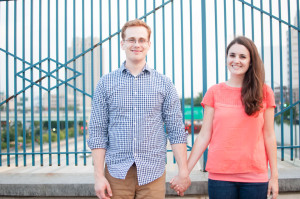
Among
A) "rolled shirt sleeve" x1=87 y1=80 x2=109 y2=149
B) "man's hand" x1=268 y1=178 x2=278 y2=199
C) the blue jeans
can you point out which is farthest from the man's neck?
"man's hand" x1=268 y1=178 x2=278 y2=199

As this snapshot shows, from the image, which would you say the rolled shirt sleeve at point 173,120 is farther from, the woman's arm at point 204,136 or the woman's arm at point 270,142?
the woman's arm at point 270,142

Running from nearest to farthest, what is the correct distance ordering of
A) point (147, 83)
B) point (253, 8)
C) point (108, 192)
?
1. point (108, 192)
2. point (147, 83)
3. point (253, 8)

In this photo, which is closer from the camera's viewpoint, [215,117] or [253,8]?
[215,117]

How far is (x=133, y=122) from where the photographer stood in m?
1.68

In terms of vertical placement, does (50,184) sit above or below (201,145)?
below

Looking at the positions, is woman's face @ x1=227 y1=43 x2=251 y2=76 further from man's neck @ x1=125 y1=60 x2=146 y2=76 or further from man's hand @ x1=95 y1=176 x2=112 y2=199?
man's hand @ x1=95 y1=176 x2=112 y2=199

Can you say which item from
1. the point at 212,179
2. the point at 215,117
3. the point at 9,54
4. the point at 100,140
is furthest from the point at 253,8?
the point at 9,54

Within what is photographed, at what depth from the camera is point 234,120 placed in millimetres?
1721

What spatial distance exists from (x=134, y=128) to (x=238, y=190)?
2.47ft

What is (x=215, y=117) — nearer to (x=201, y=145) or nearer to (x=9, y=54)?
(x=201, y=145)

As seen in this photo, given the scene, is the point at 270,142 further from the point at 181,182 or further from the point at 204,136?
the point at 181,182

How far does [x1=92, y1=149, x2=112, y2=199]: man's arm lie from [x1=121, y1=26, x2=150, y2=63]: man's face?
63cm

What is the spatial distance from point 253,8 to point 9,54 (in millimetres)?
2936

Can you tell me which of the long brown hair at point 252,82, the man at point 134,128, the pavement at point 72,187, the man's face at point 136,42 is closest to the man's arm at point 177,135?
the man at point 134,128
